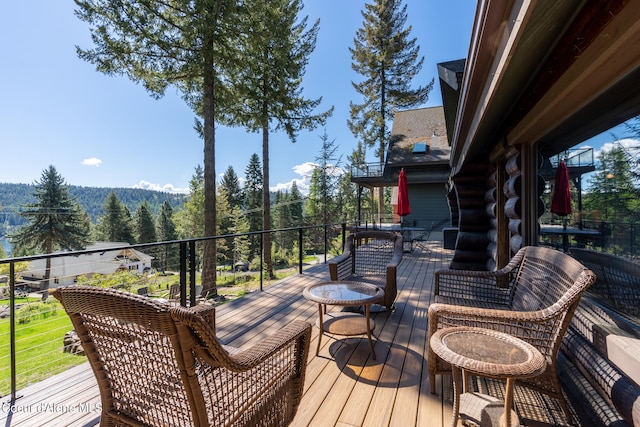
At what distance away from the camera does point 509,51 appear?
4.37 ft

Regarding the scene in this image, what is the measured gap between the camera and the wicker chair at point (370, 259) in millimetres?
3312

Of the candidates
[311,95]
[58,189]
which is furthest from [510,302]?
[58,189]

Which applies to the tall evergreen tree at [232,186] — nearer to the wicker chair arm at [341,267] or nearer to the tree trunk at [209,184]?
the tree trunk at [209,184]

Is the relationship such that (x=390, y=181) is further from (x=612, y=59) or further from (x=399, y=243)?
(x=612, y=59)

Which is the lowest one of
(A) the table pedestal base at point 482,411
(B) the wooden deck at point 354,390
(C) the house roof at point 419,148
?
(B) the wooden deck at point 354,390

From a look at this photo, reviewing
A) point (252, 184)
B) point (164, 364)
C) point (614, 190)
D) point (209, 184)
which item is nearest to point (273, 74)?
point (209, 184)

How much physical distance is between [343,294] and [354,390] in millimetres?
752

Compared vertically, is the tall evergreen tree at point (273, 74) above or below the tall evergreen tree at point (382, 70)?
below

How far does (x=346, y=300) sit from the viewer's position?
2309 millimetres

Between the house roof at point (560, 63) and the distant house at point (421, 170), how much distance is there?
10.3 meters

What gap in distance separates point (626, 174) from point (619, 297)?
0.63 metres

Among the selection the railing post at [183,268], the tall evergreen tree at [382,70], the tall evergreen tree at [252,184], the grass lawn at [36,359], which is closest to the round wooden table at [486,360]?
the grass lawn at [36,359]

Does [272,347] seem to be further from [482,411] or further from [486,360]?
[482,411]

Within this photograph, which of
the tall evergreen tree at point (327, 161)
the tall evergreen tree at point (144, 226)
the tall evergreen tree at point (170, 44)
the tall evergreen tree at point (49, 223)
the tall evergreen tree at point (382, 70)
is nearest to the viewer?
the tall evergreen tree at point (170, 44)
